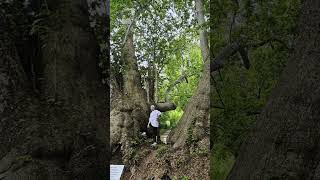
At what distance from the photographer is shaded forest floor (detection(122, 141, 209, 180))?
736 centimetres

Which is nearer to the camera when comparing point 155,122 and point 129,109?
point 155,122

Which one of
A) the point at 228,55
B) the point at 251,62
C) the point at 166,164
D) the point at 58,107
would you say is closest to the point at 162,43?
the point at 228,55

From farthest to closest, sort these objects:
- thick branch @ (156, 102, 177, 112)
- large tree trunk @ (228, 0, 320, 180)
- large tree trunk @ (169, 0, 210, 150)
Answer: thick branch @ (156, 102, 177, 112) → large tree trunk @ (169, 0, 210, 150) → large tree trunk @ (228, 0, 320, 180)

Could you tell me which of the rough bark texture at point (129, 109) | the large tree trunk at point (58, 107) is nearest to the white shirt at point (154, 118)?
the rough bark texture at point (129, 109)

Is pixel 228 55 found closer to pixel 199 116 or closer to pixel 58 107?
pixel 199 116

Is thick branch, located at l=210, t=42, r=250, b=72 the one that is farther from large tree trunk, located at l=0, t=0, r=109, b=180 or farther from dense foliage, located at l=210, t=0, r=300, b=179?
large tree trunk, located at l=0, t=0, r=109, b=180

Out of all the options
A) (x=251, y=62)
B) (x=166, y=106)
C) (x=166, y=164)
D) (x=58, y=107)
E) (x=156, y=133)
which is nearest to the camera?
(x=58, y=107)

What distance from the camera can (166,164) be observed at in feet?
25.2

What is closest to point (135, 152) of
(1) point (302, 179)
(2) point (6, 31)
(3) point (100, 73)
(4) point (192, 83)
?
(4) point (192, 83)

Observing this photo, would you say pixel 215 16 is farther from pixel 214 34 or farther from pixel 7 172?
pixel 7 172

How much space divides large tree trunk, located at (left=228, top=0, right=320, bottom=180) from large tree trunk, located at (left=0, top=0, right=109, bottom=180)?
1319 mm

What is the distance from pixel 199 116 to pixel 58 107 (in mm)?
4110

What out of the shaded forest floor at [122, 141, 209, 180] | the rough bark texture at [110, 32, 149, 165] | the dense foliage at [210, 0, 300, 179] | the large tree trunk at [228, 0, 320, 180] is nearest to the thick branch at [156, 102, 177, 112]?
the rough bark texture at [110, 32, 149, 165]

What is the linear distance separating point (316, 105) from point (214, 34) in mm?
4609
